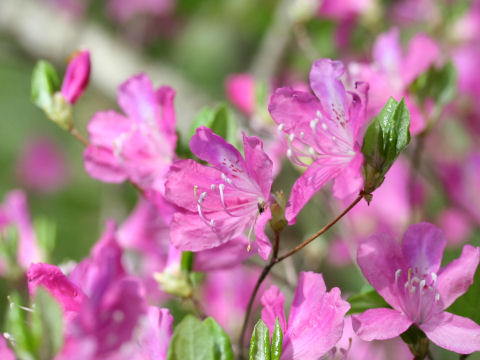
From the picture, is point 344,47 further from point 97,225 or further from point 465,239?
point 97,225

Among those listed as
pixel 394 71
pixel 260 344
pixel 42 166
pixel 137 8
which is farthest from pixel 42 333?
pixel 42 166

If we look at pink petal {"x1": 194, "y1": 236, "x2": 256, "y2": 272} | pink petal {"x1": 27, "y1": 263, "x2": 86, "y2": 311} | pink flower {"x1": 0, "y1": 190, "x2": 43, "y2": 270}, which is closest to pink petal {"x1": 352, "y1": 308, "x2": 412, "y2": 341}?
pink petal {"x1": 194, "y1": 236, "x2": 256, "y2": 272}

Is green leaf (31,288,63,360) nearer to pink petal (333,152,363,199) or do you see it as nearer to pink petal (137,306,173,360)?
pink petal (137,306,173,360)

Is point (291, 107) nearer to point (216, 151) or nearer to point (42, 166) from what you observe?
point (216, 151)

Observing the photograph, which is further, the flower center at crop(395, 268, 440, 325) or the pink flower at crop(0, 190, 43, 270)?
the pink flower at crop(0, 190, 43, 270)

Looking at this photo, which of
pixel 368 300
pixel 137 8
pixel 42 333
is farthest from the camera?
pixel 137 8

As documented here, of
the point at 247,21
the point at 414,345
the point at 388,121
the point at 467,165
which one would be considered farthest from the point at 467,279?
the point at 247,21
